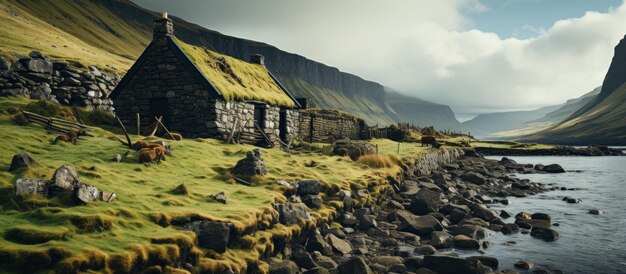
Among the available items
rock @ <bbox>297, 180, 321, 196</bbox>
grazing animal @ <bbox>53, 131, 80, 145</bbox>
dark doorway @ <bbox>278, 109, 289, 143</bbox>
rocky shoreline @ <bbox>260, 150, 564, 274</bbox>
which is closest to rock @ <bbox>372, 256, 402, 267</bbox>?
rocky shoreline @ <bbox>260, 150, 564, 274</bbox>

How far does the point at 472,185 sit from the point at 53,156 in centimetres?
2815

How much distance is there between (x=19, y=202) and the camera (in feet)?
32.1

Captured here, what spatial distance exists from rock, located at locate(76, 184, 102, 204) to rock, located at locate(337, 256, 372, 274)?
6.61 meters

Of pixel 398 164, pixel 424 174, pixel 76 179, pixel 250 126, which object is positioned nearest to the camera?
pixel 76 179

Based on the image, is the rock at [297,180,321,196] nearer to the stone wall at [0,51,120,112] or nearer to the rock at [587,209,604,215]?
the rock at [587,209,604,215]

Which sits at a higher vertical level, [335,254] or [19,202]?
[19,202]

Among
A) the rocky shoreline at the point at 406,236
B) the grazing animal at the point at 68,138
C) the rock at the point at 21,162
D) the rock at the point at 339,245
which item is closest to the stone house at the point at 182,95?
the grazing animal at the point at 68,138

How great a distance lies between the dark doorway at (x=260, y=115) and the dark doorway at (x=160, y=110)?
6564 mm

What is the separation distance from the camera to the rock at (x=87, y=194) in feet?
33.2

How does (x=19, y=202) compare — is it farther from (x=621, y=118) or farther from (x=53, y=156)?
(x=621, y=118)

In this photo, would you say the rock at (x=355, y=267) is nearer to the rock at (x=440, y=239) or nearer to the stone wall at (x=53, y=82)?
the rock at (x=440, y=239)

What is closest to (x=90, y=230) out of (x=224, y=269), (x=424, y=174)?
(x=224, y=269)

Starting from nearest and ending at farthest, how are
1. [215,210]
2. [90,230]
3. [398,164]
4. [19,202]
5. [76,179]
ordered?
[90,230]
[19,202]
[76,179]
[215,210]
[398,164]

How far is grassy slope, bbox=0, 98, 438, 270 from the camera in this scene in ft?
27.3
